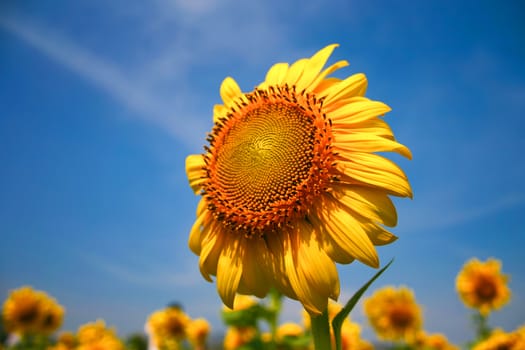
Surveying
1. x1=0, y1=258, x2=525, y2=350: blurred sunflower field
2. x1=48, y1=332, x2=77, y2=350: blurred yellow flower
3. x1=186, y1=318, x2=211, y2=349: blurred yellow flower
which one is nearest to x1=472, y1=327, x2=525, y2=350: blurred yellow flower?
x1=0, y1=258, x2=525, y2=350: blurred sunflower field

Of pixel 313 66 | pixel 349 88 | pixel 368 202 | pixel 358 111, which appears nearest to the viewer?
pixel 368 202

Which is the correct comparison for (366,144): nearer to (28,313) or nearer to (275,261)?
(275,261)

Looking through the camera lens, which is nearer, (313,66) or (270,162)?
(270,162)

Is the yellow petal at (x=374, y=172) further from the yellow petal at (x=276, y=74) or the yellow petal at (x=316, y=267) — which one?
the yellow petal at (x=276, y=74)

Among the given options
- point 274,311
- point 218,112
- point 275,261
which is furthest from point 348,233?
point 274,311

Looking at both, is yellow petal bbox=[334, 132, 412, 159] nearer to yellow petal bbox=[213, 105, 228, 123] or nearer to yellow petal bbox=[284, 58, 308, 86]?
yellow petal bbox=[284, 58, 308, 86]

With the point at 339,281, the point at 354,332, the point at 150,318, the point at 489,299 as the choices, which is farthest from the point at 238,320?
the point at 489,299

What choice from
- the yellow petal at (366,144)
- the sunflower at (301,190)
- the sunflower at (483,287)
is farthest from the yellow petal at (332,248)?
the sunflower at (483,287)
